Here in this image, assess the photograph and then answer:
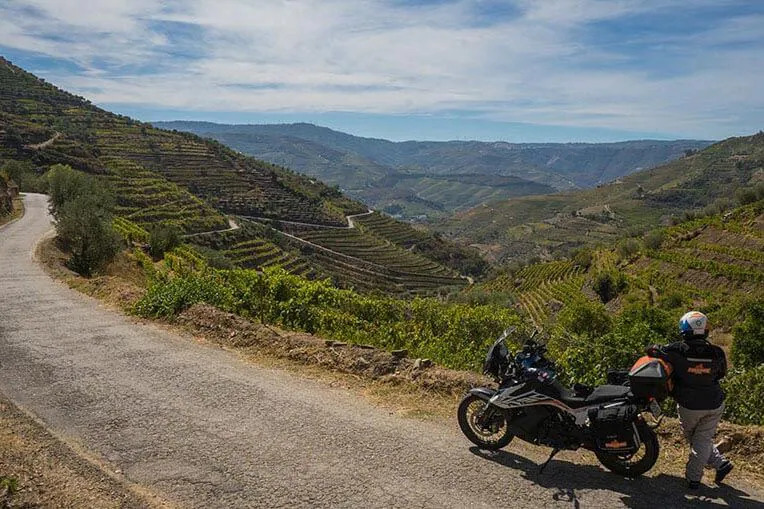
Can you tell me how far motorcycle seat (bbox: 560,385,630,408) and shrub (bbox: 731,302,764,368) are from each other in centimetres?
2461

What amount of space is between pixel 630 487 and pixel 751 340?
2719 centimetres

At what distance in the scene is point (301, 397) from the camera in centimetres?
745

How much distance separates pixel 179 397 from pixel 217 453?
1.97 metres

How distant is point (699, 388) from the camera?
5.21 m

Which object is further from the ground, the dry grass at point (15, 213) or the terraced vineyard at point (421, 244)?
the dry grass at point (15, 213)

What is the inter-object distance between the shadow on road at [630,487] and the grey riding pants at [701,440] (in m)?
0.20

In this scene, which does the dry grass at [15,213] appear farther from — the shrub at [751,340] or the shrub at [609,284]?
the shrub at [609,284]

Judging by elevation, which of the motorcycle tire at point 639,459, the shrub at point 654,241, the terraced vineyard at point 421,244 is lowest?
the terraced vineyard at point 421,244

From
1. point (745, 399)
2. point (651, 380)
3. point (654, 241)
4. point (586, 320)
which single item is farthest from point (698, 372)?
point (654, 241)

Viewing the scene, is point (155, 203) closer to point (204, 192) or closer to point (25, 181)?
point (25, 181)

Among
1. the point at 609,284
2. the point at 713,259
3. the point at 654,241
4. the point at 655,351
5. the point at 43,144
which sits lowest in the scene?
the point at 609,284

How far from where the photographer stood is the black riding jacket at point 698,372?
5156 mm

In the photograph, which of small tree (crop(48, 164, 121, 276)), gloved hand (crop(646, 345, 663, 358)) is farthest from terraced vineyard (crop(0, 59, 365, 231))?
gloved hand (crop(646, 345, 663, 358))

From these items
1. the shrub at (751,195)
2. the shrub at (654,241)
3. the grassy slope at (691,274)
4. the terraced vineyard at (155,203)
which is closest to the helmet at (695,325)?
the grassy slope at (691,274)
